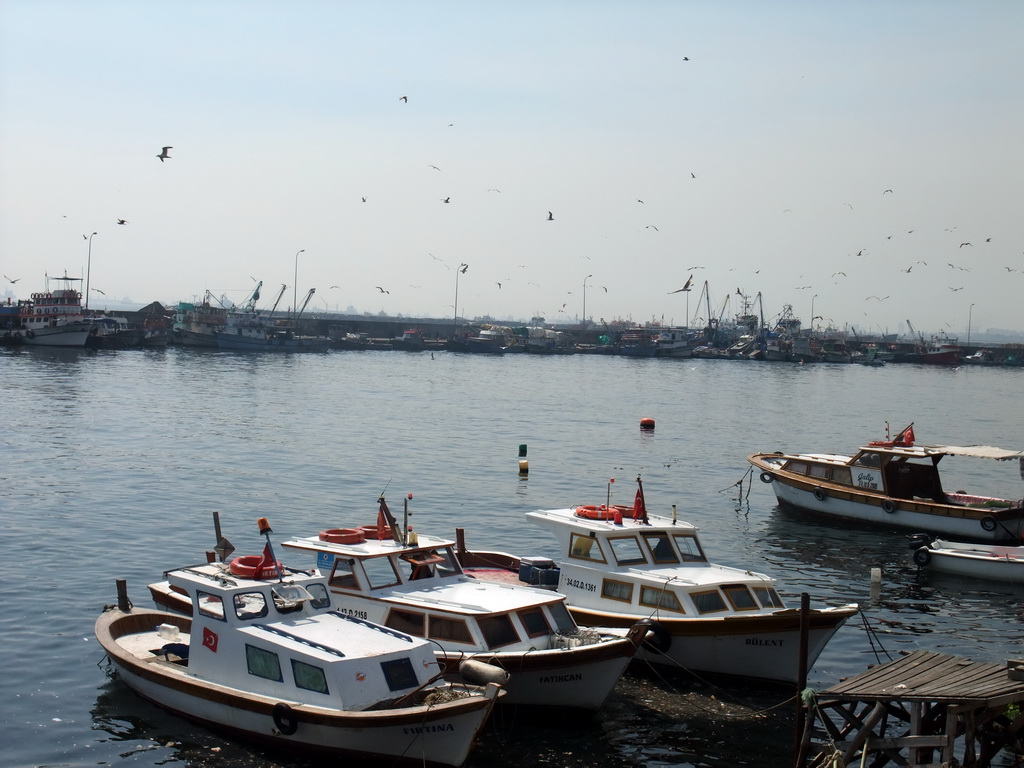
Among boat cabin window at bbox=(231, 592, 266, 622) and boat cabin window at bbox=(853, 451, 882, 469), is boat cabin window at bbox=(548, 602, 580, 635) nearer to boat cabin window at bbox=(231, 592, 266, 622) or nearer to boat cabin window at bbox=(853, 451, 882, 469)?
boat cabin window at bbox=(231, 592, 266, 622)

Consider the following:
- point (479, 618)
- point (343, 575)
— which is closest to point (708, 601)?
point (479, 618)

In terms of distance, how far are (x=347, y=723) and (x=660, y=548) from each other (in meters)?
9.43

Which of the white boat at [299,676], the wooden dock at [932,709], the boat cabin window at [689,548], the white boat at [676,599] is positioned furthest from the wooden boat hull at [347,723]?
the boat cabin window at [689,548]

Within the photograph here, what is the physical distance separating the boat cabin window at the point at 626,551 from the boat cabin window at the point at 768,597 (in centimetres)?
260

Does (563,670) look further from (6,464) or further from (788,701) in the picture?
(6,464)

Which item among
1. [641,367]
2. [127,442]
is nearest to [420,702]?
[127,442]

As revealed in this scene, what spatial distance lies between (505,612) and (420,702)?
3.05 meters

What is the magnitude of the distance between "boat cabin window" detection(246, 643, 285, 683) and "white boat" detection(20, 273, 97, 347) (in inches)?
4640

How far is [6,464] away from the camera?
45.5 metres

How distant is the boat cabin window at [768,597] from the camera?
880 inches

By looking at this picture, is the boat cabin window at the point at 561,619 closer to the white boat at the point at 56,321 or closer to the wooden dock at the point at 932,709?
the wooden dock at the point at 932,709

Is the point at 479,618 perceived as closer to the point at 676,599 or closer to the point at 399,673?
the point at 399,673

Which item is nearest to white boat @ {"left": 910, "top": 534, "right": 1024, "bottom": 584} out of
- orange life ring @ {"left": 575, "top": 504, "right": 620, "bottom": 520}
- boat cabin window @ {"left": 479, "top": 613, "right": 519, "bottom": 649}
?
orange life ring @ {"left": 575, "top": 504, "right": 620, "bottom": 520}

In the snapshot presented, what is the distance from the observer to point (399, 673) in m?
17.3
